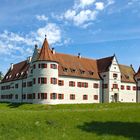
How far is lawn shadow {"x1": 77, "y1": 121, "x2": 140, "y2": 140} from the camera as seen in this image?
27.3 m

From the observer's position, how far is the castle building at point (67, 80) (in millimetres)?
65438

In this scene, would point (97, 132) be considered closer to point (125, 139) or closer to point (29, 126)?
point (125, 139)

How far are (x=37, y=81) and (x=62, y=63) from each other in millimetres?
8668

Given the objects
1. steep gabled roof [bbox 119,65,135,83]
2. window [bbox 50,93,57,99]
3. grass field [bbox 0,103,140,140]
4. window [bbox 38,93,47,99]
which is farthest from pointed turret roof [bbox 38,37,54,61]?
grass field [bbox 0,103,140,140]

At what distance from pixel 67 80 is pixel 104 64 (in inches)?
503

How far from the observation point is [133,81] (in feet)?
275

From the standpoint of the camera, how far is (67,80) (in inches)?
2768

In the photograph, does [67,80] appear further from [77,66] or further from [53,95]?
[53,95]

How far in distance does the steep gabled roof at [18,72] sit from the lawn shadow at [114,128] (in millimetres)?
44875

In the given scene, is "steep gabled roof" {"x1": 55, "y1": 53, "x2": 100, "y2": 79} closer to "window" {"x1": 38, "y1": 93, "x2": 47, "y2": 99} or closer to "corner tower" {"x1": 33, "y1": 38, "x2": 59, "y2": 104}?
"corner tower" {"x1": 33, "y1": 38, "x2": 59, "y2": 104}

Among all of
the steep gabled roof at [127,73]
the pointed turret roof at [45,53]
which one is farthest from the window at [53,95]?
the steep gabled roof at [127,73]

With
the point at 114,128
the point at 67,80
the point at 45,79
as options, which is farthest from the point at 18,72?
the point at 114,128

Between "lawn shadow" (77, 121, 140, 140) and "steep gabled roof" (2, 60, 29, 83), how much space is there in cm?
4487

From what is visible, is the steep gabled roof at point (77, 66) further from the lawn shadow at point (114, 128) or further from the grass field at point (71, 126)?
the lawn shadow at point (114, 128)
